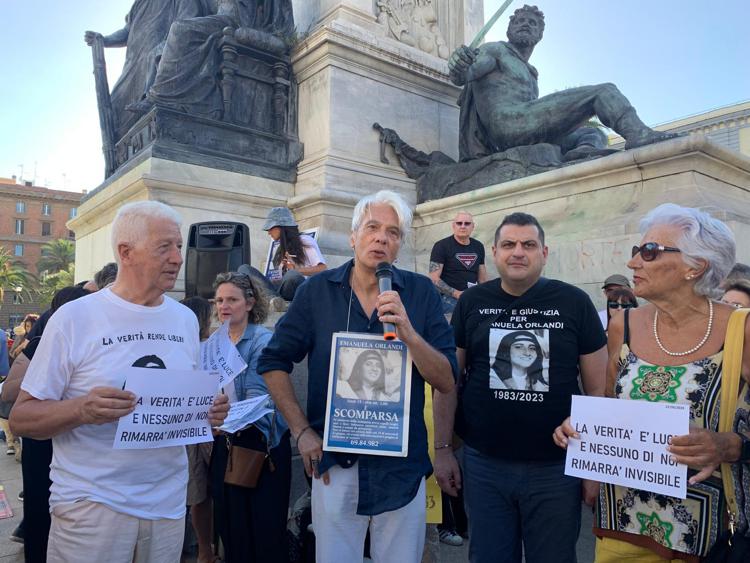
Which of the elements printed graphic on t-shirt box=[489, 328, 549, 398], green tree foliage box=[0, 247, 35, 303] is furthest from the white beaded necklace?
green tree foliage box=[0, 247, 35, 303]

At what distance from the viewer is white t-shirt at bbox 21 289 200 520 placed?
1.84m

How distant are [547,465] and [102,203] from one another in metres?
7.74

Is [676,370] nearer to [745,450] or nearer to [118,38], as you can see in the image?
[745,450]

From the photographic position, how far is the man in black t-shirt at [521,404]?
234cm

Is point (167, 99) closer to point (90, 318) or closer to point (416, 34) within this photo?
point (416, 34)

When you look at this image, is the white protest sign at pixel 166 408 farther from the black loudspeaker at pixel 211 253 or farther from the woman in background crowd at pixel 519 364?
the black loudspeaker at pixel 211 253

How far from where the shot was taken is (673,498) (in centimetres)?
197

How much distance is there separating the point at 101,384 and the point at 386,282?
3.39 ft

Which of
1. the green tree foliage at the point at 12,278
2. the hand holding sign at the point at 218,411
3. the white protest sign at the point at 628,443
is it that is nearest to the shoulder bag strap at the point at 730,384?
the white protest sign at the point at 628,443

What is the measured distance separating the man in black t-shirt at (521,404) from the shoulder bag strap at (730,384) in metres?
0.57

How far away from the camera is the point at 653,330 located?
2.18m

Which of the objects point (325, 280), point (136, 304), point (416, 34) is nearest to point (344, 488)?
point (325, 280)

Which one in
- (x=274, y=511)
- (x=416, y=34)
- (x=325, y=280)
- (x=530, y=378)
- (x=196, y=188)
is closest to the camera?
(x=325, y=280)

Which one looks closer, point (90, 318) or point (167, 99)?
point (90, 318)
